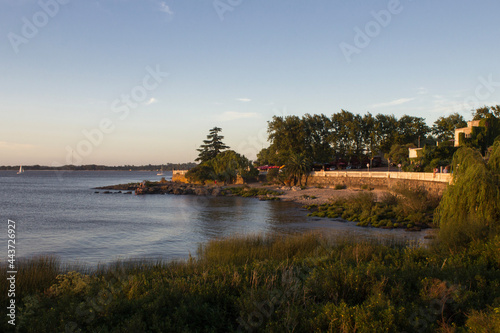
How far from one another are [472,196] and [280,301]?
37.5ft

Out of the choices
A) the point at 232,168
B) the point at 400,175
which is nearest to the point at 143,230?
the point at 400,175

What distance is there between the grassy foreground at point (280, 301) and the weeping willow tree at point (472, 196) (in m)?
3.41

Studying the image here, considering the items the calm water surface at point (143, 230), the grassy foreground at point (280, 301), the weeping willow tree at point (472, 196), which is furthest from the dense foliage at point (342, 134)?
the grassy foreground at point (280, 301)

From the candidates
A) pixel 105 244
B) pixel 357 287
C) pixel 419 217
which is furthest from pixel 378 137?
pixel 357 287

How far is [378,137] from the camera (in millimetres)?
72312

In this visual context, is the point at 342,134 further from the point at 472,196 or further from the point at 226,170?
the point at 472,196

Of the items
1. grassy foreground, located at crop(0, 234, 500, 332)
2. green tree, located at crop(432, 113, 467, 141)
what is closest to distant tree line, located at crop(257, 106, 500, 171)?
green tree, located at crop(432, 113, 467, 141)

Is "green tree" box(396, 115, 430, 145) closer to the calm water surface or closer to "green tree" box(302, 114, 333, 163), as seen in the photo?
"green tree" box(302, 114, 333, 163)

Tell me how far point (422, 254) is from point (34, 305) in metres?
9.86

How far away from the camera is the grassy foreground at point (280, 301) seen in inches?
232

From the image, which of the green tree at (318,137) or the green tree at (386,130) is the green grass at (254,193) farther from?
the green tree at (386,130)

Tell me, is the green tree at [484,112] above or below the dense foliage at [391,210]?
above

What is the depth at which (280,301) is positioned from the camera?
22.0 feet

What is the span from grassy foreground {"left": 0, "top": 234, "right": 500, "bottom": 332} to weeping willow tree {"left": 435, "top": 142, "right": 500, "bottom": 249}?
11.2ft
